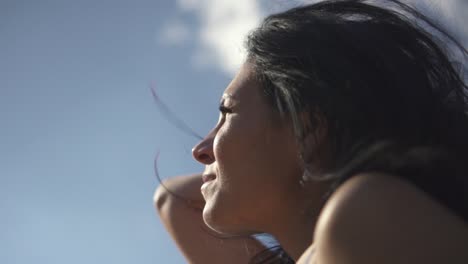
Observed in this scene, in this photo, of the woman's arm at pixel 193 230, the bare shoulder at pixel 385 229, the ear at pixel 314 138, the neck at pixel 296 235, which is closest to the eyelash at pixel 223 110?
the ear at pixel 314 138

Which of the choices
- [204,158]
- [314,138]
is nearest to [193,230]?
[204,158]

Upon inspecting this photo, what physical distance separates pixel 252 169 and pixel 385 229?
0.94 m

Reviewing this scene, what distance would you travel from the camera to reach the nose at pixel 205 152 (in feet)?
8.21

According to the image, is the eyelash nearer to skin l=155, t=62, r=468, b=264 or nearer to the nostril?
skin l=155, t=62, r=468, b=264

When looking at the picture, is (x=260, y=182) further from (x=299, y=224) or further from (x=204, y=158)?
(x=204, y=158)

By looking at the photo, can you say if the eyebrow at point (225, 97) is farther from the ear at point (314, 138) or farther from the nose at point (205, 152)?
the ear at point (314, 138)

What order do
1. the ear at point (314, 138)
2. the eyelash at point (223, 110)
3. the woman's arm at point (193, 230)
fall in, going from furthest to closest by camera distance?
the woman's arm at point (193, 230) < the eyelash at point (223, 110) < the ear at point (314, 138)

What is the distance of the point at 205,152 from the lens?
8.25ft

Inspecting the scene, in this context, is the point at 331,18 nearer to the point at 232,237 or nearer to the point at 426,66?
the point at 426,66

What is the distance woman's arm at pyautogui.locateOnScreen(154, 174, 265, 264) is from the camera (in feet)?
10.0

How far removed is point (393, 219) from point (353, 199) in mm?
88

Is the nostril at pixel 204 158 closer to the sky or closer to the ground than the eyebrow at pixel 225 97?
closer to the ground

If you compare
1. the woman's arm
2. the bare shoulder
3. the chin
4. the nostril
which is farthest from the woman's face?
the bare shoulder

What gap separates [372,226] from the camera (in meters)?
1.42
